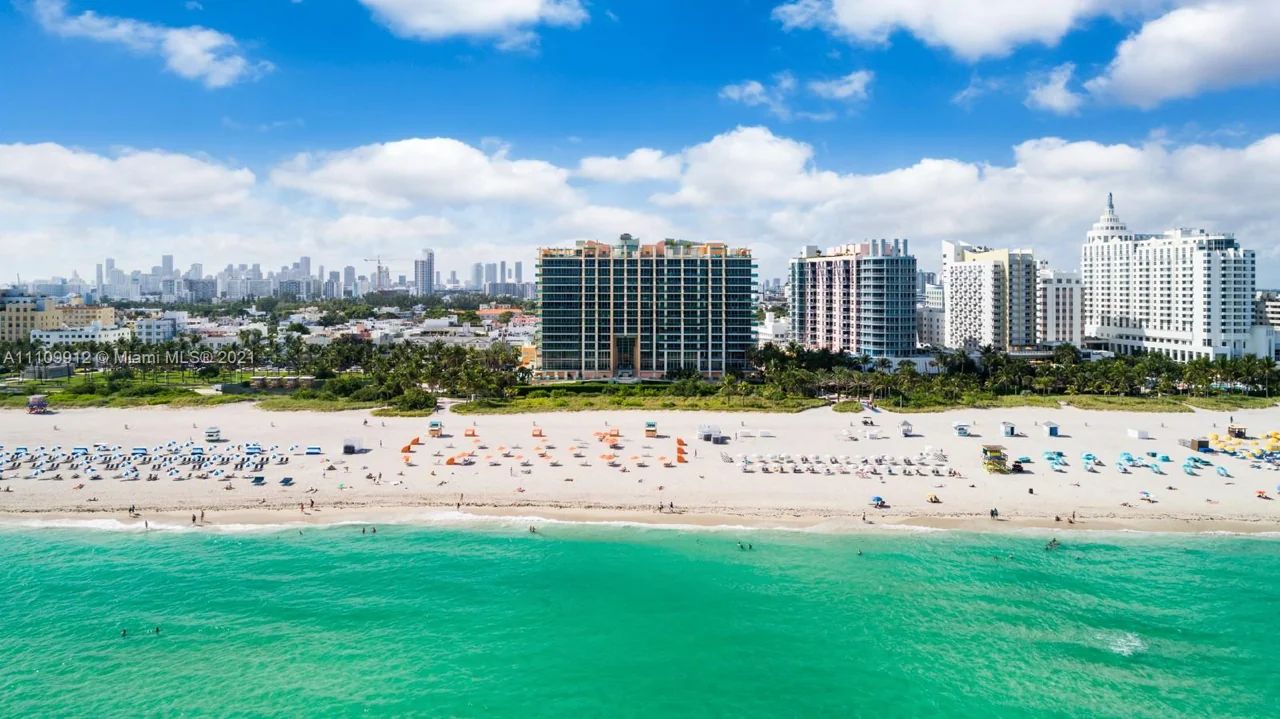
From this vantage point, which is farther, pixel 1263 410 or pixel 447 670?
pixel 1263 410

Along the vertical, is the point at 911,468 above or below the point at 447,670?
above

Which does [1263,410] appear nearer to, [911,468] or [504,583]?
[911,468]

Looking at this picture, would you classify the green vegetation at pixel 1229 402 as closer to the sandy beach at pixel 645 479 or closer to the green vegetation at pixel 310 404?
the sandy beach at pixel 645 479

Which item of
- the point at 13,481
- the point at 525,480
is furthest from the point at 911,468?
the point at 13,481

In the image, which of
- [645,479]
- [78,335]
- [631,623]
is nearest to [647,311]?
[645,479]

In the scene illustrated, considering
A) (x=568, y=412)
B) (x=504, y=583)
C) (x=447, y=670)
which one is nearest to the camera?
(x=447, y=670)

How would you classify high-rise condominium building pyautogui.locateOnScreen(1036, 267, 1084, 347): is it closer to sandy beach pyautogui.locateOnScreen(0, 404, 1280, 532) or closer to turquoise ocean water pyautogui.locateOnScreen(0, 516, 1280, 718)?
sandy beach pyautogui.locateOnScreen(0, 404, 1280, 532)

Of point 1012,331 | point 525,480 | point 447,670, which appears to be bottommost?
point 447,670
